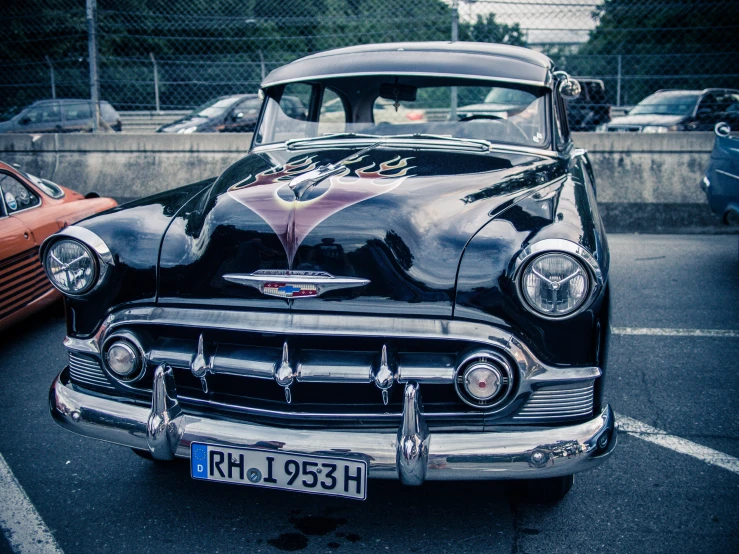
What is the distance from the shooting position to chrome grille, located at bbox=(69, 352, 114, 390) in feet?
8.23

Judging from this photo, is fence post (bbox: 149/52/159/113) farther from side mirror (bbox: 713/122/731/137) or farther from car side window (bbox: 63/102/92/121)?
side mirror (bbox: 713/122/731/137)

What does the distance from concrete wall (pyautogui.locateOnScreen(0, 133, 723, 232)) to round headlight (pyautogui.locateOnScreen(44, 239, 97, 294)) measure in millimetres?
5247

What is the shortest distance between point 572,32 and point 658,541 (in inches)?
275

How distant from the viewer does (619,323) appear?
4.69 m

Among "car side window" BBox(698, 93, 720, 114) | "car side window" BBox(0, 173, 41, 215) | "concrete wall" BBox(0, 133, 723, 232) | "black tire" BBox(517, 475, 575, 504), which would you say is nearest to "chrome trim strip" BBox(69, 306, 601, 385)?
"black tire" BBox(517, 475, 575, 504)

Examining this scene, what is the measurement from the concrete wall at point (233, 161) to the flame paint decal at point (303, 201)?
5.15 metres

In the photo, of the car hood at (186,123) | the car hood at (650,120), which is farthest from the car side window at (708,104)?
the car hood at (186,123)

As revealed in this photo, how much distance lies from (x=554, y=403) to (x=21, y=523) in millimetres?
1931

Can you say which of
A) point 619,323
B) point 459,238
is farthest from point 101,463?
point 619,323

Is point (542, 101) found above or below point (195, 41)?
below

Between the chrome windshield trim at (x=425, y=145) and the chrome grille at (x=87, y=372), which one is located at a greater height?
the chrome windshield trim at (x=425, y=145)

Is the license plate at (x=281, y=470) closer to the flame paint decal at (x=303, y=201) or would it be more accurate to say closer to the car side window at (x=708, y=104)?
the flame paint decal at (x=303, y=201)

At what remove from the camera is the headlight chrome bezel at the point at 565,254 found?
2154 mm

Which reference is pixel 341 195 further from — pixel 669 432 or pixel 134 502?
pixel 669 432
